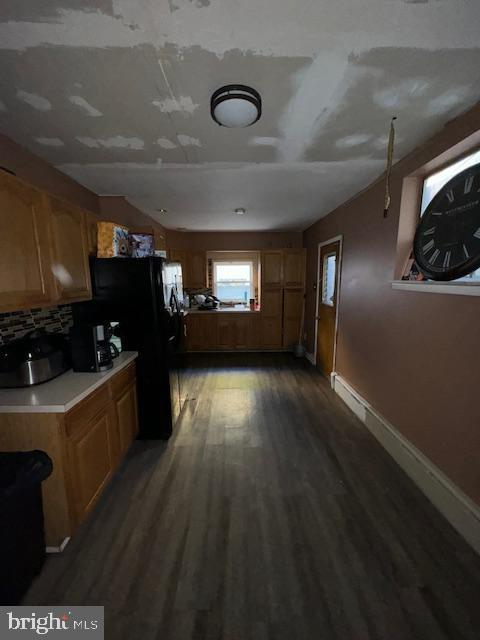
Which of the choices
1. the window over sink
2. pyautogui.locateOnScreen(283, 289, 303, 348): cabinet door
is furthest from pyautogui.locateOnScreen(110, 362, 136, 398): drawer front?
the window over sink

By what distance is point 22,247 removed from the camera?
1441mm

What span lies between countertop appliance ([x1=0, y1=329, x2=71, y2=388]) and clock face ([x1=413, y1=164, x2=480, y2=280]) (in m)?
2.58

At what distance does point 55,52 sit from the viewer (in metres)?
1.03

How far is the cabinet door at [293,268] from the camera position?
4848 mm

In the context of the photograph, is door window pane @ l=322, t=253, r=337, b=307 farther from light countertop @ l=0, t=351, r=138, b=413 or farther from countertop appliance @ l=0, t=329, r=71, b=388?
countertop appliance @ l=0, t=329, r=71, b=388

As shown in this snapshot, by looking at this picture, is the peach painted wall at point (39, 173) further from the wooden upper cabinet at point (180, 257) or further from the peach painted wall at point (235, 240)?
the peach painted wall at point (235, 240)

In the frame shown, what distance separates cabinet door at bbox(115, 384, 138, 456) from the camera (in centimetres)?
204

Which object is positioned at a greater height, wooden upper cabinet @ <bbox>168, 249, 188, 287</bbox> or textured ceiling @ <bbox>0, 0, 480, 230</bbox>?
textured ceiling @ <bbox>0, 0, 480, 230</bbox>

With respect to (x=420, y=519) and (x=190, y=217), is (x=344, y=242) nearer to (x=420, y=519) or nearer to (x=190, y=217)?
(x=190, y=217)

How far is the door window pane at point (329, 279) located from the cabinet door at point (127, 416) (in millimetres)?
2766

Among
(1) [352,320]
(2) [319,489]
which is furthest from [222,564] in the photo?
(1) [352,320]

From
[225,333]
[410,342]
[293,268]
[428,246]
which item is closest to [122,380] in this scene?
[410,342]

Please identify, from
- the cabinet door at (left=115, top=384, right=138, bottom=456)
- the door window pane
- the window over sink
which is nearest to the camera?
the cabinet door at (left=115, top=384, right=138, bottom=456)

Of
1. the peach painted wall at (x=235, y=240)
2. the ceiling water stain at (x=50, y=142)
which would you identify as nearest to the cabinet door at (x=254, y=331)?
the peach painted wall at (x=235, y=240)
